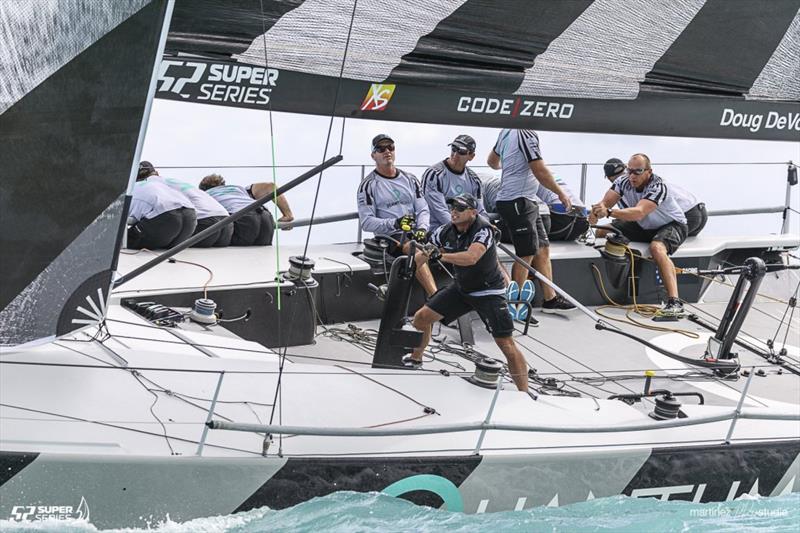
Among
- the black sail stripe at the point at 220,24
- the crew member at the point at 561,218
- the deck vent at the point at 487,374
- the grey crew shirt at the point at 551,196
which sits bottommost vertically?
the deck vent at the point at 487,374

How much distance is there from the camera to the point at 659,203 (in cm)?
660

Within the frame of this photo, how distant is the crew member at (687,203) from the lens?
7078 mm

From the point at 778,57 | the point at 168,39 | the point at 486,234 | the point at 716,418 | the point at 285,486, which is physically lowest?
the point at 285,486

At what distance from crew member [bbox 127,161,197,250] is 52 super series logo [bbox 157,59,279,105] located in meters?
1.69

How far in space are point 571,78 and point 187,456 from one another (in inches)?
88.3

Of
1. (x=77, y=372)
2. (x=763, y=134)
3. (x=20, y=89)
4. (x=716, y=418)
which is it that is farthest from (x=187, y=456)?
(x=763, y=134)

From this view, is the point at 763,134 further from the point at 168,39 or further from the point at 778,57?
the point at 168,39

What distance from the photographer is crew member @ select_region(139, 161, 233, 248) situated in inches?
235

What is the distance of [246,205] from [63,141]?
94.7 inches

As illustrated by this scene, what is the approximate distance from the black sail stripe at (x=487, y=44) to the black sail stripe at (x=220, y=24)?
57 centimetres

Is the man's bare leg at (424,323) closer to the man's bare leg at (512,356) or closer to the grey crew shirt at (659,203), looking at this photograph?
the man's bare leg at (512,356)

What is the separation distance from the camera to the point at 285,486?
3777mm

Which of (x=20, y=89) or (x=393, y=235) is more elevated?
(x=20, y=89)

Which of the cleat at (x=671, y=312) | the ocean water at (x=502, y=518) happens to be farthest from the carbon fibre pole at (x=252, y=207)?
the cleat at (x=671, y=312)
